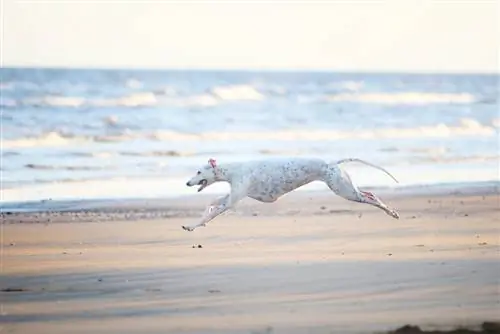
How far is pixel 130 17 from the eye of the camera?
228 cm

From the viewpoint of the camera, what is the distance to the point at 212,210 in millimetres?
2248

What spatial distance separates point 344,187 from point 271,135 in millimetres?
254

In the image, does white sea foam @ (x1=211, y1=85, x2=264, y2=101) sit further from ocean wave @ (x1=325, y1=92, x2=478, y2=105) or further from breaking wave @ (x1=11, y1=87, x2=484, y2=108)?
ocean wave @ (x1=325, y1=92, x2=478, y2=105)

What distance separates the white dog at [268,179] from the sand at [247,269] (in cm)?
6

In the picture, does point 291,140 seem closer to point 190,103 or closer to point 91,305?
point 190,103

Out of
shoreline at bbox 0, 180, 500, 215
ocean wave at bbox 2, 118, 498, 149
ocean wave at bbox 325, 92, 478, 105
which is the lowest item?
shoreline at bbox 0, 180, 500, 215

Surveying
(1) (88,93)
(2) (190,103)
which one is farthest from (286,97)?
(1) (88,93)

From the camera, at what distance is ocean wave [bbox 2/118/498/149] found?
2277 mm

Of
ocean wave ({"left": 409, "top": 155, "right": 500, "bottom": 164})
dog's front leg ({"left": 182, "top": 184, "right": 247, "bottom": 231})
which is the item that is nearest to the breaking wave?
ocean wave ({"left": 409, "top": 155, "right": 500, "bottom": 164})

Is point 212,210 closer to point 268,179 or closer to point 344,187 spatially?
point 268,179

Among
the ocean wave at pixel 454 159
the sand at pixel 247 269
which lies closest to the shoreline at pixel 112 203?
the sand at pixel 247 269

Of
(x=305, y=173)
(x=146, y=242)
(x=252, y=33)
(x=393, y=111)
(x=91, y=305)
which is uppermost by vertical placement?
(x=252, y=33)

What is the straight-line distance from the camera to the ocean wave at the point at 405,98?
92.0 inches

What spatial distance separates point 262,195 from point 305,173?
0.14m
